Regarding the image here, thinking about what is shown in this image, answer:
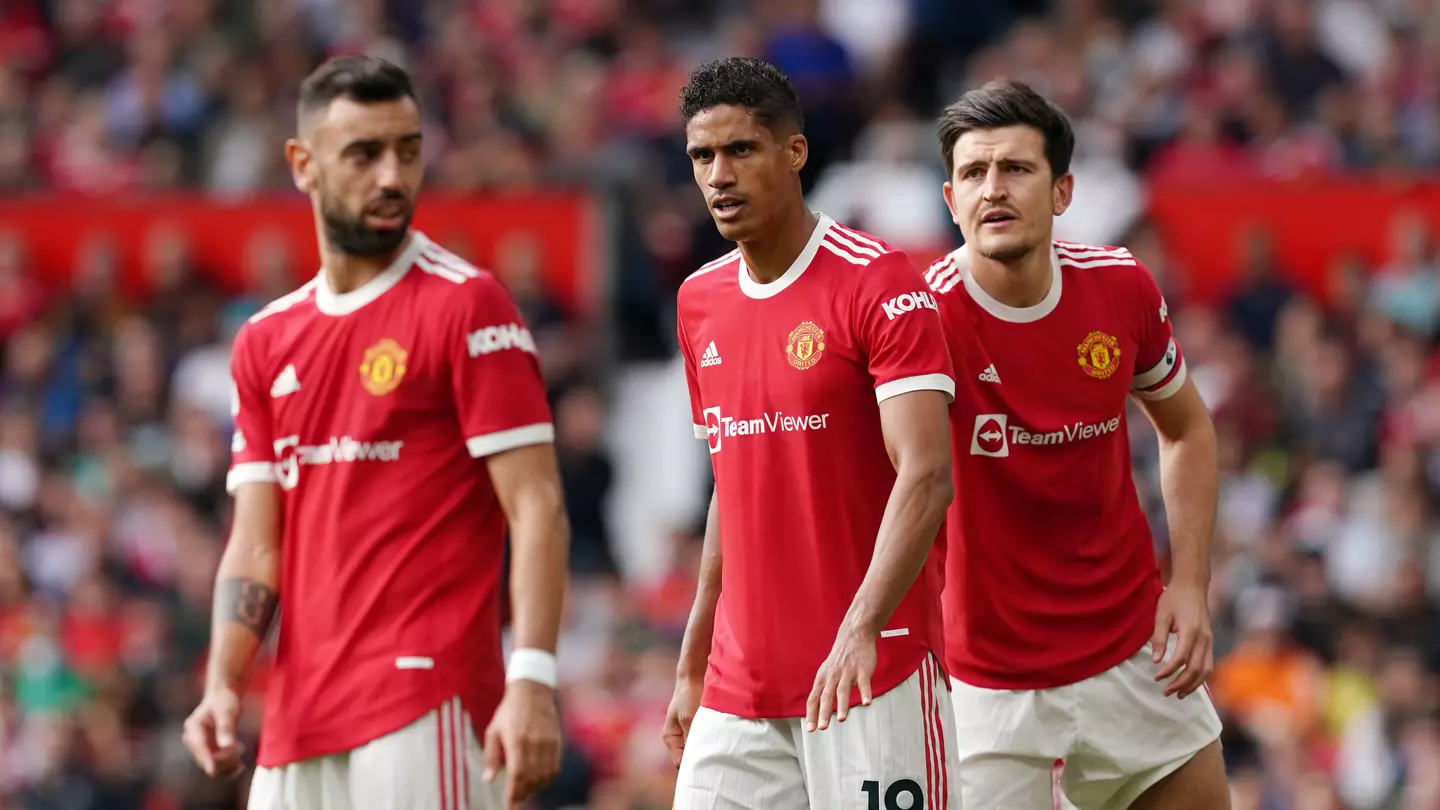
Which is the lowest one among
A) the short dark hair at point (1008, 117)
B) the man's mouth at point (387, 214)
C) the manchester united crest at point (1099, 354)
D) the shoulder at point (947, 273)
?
the manchester united crest at point (1099, 354)

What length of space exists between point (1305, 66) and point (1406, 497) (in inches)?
188

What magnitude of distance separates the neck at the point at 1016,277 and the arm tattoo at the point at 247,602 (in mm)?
2309

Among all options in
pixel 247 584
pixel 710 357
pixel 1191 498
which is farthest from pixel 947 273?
pixel 247 584

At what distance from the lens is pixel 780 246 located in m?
5.68

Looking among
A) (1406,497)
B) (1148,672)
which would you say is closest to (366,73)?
(1148,672)

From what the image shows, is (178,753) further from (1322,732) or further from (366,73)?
(366,73)

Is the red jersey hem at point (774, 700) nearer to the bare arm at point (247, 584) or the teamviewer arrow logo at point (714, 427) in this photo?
the teamviewer arrow logo at point (714, 427)

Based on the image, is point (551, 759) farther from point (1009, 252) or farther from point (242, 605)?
point (1009, 252)

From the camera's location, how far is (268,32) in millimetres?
19328

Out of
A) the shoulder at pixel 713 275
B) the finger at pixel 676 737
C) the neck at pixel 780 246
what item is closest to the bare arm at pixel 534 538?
the finger at pixel 676 737

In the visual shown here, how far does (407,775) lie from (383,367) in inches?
45.9

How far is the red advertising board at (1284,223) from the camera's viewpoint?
1494cm

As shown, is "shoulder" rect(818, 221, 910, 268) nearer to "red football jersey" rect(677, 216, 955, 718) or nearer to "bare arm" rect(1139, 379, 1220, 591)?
"red football jersey" rect(677, 216, 955, 718)

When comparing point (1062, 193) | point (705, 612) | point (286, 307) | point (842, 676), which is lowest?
point (842, 676)
